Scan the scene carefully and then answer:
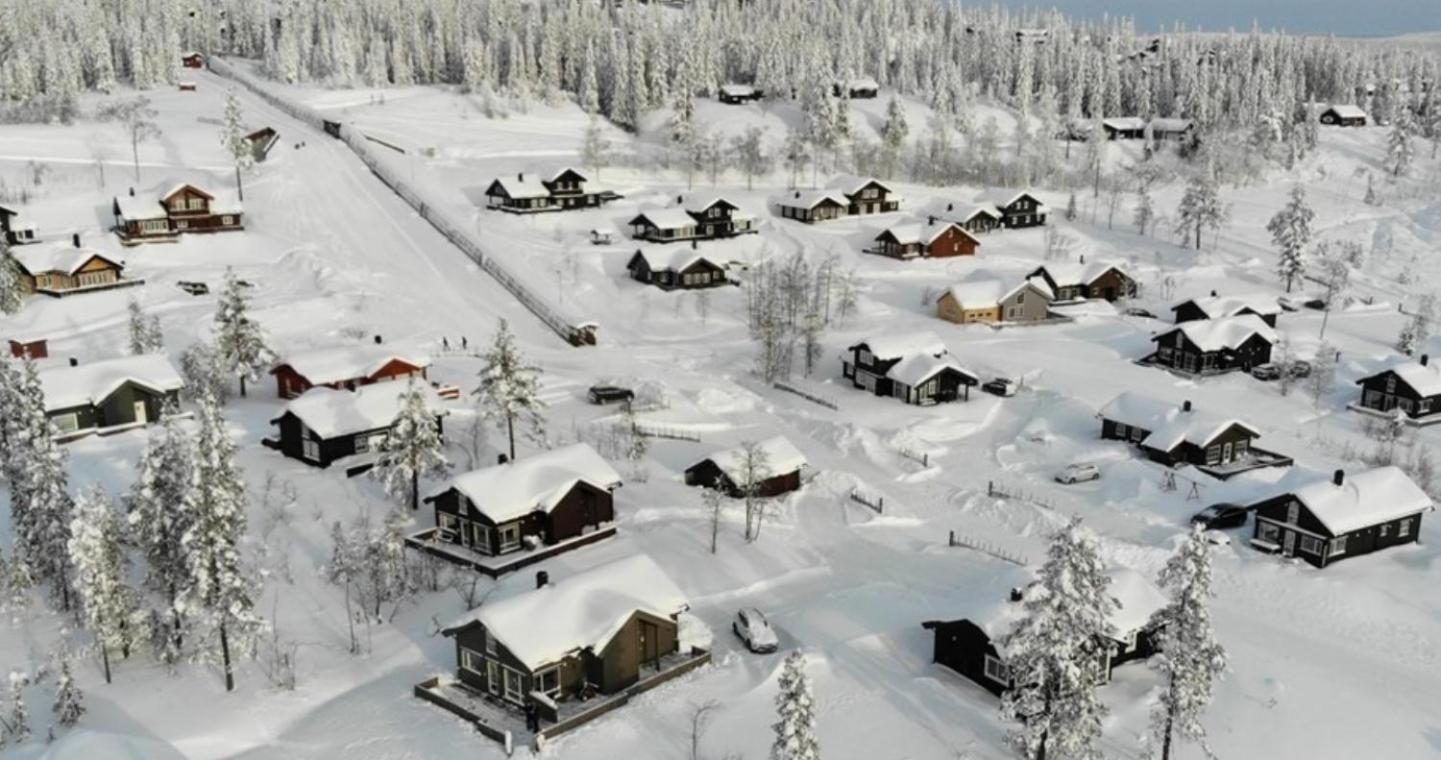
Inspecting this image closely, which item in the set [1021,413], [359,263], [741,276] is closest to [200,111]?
[359,263]

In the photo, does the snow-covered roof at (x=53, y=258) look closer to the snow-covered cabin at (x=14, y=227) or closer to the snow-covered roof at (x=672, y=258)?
the snow-covered cabin at (x=14, y=227)

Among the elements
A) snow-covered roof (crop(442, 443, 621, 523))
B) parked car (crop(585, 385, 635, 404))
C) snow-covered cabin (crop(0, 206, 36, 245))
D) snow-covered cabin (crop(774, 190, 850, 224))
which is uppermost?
snow-covered cabin (crop(0, 206, 36, 245))

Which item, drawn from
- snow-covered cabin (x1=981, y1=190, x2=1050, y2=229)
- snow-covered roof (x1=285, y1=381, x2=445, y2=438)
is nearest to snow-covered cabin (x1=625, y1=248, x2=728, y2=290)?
snow-covered cabin (x1=981, y1=190, x2=1050, y2=229)

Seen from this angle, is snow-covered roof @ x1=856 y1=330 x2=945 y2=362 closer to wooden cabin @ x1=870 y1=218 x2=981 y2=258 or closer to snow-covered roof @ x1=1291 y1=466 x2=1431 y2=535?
snow-covered roof @ x1=1291 y1=466 x2=1431 y2=535

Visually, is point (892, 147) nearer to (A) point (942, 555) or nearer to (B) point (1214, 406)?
(B) point (1214, 406)

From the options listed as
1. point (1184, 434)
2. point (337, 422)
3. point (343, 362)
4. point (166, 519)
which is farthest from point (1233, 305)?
point (166, 519)

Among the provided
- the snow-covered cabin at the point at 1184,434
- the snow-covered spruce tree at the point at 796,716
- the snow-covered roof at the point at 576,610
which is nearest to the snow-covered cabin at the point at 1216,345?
the snow-covered cabin at the point at 1184,434
